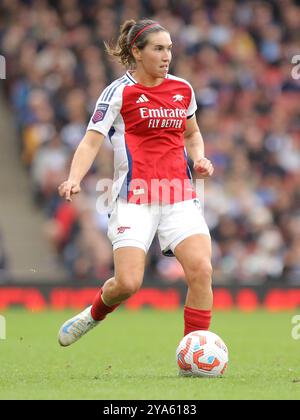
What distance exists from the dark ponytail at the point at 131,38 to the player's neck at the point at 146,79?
0.53 feet

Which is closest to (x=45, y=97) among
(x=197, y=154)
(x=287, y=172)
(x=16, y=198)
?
(x=16, y=198)

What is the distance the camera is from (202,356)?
303 inches

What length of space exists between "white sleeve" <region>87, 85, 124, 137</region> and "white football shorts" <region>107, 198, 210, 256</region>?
0.55 metres

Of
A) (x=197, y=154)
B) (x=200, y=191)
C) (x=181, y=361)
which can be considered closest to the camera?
(x=181, y=361)

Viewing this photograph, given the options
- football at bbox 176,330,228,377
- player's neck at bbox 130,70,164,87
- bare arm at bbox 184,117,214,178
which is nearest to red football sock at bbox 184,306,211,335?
football at bbox 176,330,228,377

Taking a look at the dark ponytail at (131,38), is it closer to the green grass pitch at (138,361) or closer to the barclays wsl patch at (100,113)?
the barclays wsl patch at (100,113)

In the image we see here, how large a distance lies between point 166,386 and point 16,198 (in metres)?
11.6

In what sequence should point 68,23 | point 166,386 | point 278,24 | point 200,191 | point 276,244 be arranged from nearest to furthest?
point 166,386 < point 200,191 < point 276,244 < point 68,23 < point 278,24

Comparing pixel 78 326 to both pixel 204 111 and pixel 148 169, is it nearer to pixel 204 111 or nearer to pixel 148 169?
pixel 148 169

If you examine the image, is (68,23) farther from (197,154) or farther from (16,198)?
(197,154)

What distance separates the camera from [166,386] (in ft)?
23.5

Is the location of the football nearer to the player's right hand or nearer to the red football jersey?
the red football jersey

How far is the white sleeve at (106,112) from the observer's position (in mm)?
8047

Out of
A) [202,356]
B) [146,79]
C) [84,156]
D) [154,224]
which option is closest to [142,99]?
[146,79]
